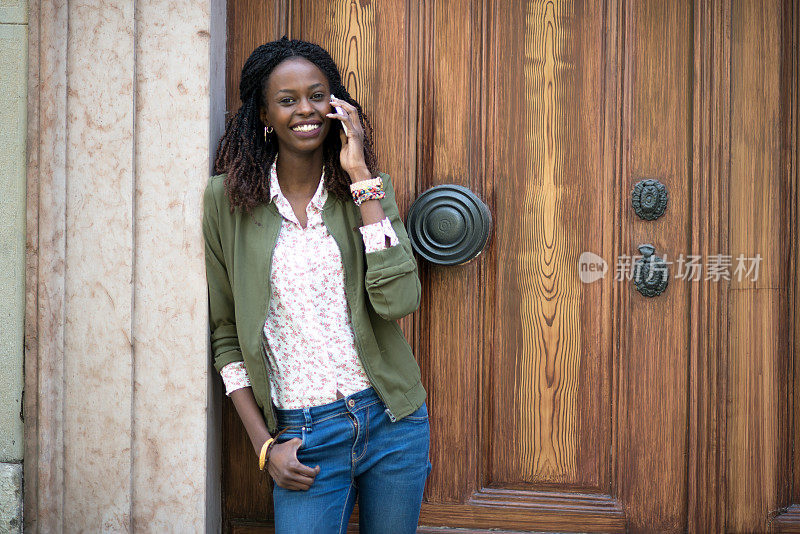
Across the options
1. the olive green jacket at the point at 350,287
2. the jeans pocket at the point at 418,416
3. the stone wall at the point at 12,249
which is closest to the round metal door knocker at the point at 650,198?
the olive green jacket at the point at 350,287

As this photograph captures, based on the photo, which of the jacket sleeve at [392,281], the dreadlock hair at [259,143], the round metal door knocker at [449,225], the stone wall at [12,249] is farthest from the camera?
the round metal door knocker at [449,225]

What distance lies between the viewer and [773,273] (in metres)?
2.28

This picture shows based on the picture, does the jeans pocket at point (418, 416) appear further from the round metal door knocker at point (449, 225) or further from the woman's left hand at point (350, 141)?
the woman's left hand at point (350, 141)

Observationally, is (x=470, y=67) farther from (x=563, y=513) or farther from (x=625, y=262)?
(x=563, y=513)

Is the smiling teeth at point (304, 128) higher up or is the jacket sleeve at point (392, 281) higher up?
the smiling teeth at point (304, 128)

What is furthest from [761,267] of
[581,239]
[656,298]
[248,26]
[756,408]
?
[248,26]

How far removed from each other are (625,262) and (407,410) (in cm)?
91

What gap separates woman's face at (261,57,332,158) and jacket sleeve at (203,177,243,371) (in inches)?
11.9

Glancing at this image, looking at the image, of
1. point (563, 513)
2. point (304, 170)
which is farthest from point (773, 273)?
point (304, 170)

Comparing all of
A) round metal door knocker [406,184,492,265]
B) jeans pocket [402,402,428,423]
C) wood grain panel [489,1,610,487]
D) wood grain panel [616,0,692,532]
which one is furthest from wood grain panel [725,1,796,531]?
jeans pocket [402,402,428,423]

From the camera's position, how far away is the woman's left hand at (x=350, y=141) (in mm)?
1878

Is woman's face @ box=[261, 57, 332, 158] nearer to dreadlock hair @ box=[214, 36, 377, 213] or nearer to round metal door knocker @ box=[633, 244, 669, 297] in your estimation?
dreadlock hair @ box=[214, 36, 377, 213]

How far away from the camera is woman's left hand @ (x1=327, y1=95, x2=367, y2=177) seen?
1878 mm

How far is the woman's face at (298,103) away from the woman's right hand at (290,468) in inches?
31.1
